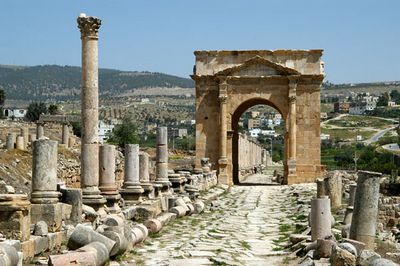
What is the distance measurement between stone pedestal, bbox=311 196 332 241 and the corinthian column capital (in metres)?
5.62

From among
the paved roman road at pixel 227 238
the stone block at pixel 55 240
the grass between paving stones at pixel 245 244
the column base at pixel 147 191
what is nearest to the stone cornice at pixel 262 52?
the paved roman road at pixel 227 238

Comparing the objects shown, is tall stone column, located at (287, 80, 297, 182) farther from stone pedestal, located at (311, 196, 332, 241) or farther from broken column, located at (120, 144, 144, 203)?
stone pedestal, located at (311, 196, 332, 241)

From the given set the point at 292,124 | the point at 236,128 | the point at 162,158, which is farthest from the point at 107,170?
the point at 236,128

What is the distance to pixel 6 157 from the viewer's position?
31.9 meters

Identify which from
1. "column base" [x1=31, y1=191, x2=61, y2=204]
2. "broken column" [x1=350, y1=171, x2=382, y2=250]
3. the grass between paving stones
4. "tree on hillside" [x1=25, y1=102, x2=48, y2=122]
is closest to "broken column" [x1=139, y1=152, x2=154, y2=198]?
the grass between paving stones

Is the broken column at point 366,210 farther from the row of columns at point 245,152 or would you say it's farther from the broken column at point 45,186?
the row of columns at point 245,152

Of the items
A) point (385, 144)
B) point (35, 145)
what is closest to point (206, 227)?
point (35, 145)

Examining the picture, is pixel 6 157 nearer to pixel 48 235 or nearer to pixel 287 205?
pixel 287 205

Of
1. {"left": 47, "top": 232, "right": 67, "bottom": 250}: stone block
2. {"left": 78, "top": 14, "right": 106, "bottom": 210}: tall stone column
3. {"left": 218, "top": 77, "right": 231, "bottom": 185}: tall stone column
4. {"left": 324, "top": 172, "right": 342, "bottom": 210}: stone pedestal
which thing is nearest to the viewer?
{"left": 47, "top": 232, "right": 67, "bottom": 250}: stone block

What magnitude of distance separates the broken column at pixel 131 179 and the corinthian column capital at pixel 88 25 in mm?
4168

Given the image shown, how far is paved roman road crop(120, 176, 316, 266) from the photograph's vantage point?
35.4ft

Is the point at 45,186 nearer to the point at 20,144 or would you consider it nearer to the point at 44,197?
the point at 44,197

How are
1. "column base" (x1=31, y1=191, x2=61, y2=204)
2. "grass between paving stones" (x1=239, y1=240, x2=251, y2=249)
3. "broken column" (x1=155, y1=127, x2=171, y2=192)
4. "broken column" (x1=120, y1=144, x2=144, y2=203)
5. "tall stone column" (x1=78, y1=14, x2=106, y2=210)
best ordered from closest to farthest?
"column base" (x1=31, y1=191, x2=61, y2=204) → "grass between paving stones" (x1=239, y1=240, x2=251, y2=249) → "tall stone column" (x1=78, y1=14, x2=106, y2=210) → "broken column" (x1=120, y1=144, x2=144, y2=203) → "broken column" (x1=155, y1=127, x2=171, y2=192)

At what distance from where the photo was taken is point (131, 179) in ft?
60.1
